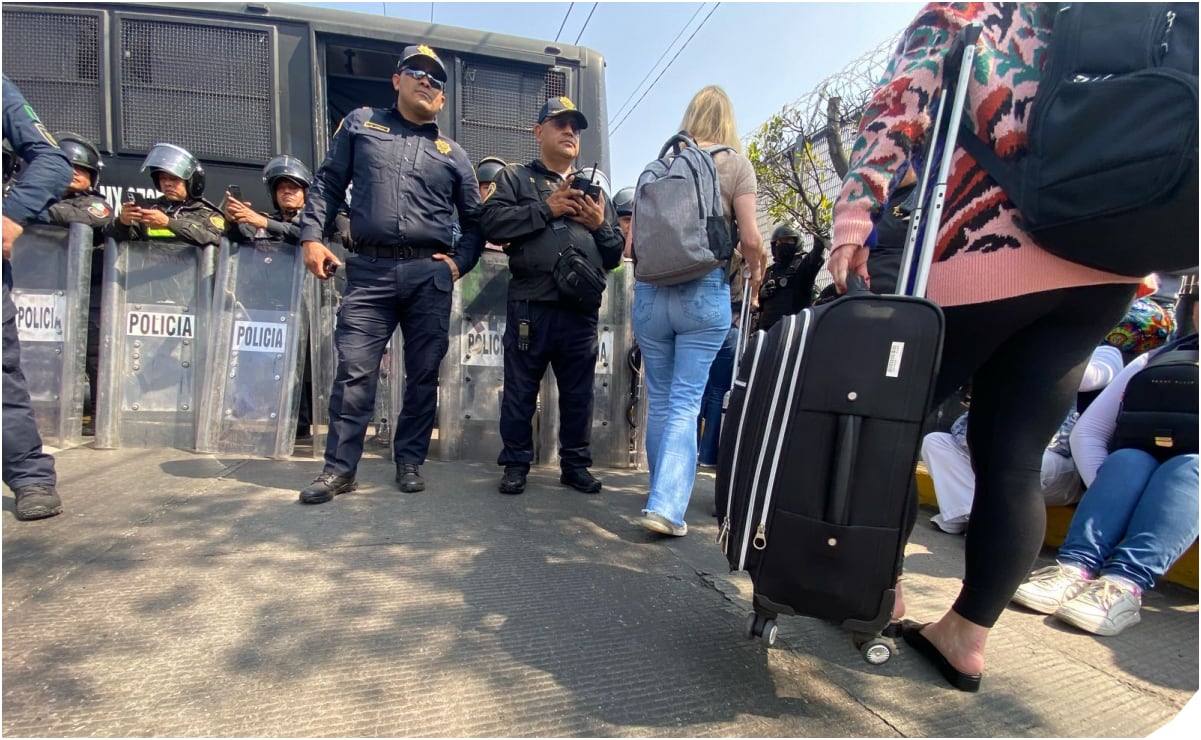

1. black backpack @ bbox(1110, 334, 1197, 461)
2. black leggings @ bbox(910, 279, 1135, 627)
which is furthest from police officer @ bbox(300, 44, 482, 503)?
black backpack @ bbox(1110, 334, 1197, 461)

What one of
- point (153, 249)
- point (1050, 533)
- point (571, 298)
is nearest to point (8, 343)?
point (153, 249)

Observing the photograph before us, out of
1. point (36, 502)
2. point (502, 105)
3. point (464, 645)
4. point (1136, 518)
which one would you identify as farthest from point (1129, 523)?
point (502, 105)

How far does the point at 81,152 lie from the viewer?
3613 millimetres

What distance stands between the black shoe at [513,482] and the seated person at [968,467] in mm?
1881

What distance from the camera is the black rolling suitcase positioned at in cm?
116

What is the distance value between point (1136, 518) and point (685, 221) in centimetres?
194

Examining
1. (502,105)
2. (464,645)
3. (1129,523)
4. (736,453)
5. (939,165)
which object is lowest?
(464,645)

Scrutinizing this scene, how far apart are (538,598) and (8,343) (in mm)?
2362

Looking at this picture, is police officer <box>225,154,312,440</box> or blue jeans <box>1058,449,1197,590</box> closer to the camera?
blue jeans <box>1058,449,1197,590</box>

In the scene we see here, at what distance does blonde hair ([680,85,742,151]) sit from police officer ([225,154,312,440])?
241 centimetres

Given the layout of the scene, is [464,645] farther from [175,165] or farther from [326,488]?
[175,165]

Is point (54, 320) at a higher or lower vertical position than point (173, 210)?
lower

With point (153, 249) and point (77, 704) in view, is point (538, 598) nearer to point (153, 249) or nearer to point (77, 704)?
point (77, 704)

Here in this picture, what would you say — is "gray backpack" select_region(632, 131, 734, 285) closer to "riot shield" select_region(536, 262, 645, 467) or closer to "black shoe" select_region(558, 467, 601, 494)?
"black shoe" select_region(558, 467, 601, 494)
